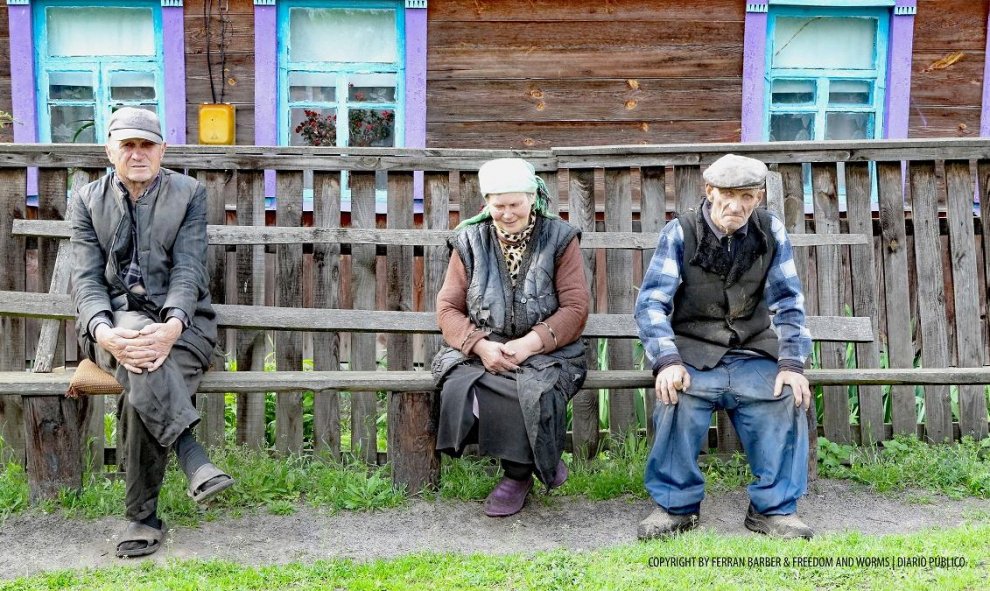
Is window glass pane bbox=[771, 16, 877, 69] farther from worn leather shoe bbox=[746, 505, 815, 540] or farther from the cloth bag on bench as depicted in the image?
the cloth bag on bench

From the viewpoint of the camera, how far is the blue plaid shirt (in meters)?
3.59

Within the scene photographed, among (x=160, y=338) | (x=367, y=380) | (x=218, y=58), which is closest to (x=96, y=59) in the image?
(x=218, y=58)

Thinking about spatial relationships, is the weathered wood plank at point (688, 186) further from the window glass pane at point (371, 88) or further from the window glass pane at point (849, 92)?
the window glass pane at point (849, 92)

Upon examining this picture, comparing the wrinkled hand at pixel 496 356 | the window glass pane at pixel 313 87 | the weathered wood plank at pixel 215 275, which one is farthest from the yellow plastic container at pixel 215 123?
the wrinkled hand at pixel 496 356

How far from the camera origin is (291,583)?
307 centimetres

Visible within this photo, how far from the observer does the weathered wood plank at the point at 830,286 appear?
4.39 meters

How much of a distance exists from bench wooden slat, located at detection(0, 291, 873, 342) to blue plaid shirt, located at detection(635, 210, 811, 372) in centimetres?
49

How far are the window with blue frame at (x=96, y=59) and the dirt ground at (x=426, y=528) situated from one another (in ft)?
12.8

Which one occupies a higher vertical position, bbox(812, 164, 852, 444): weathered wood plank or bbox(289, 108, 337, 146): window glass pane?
bbox(289, 108, 337, 146): window glass pane

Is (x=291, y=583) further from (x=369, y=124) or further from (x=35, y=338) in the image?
(x=369, y=124)

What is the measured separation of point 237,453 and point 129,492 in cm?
79

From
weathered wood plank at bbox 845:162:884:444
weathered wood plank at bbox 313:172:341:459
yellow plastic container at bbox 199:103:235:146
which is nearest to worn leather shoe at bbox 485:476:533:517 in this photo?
weathered wood plank at bbox 313:172:341:459

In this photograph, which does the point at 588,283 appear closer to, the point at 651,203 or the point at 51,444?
the point at 651,203

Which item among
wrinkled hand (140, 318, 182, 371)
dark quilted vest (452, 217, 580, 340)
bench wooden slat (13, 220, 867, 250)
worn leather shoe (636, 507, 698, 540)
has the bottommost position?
worn leather shoe (636, 507, 698, 540)
